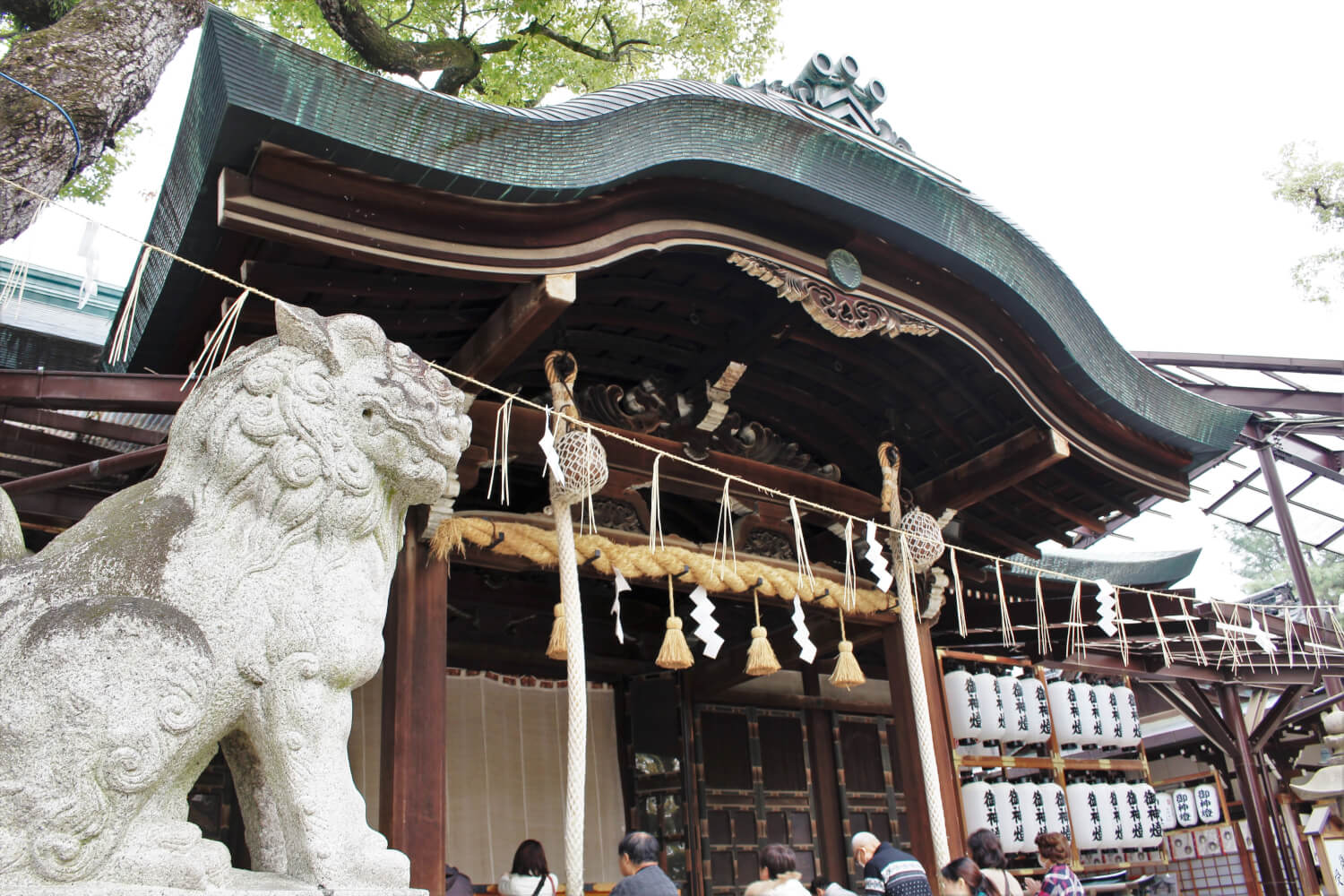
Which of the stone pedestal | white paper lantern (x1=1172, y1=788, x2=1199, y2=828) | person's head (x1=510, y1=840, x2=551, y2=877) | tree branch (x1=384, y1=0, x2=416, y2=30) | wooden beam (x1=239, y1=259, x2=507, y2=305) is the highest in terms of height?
tree branch (x1=384, y1=0, x2=416, y2=30)

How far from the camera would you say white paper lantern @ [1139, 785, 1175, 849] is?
829 centimetres

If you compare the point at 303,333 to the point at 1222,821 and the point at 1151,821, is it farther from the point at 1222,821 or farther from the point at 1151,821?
the point at 1222,821

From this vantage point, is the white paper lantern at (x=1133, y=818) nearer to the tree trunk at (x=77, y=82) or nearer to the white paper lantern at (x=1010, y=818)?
the white paper lantern at (x=1010, y=818)

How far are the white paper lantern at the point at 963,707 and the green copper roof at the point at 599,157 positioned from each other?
8.25 feet

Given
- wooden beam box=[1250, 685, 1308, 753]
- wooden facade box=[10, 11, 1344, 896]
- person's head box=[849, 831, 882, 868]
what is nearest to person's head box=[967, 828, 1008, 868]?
person's head box=[849, 831, 882, 868]

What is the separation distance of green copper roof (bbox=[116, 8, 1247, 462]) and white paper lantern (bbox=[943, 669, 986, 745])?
2.51 metres

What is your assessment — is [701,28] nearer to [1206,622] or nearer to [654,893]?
[1206,622]

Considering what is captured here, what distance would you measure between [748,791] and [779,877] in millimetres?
3015

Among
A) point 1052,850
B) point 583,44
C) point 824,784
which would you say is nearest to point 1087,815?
point 824,784

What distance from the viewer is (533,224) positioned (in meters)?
4.01

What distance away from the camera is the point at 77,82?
511cm

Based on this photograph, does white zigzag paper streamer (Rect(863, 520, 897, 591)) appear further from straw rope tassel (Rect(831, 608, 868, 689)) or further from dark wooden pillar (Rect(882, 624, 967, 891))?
dark wooden pillar (Rect(882, 624, 967, 891))

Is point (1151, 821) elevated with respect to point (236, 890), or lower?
elevated

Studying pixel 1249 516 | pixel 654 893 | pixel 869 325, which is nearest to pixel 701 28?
pixel 869 325
